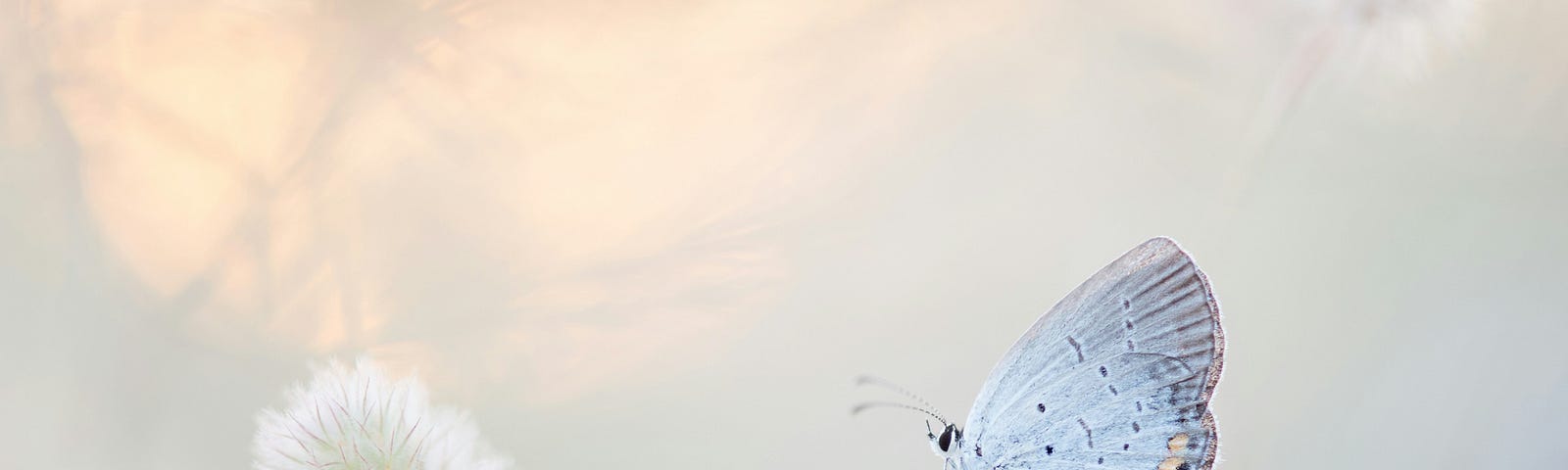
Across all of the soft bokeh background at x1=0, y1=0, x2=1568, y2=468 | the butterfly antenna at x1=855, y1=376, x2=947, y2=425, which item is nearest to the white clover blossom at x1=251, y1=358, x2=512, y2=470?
the soft bokeh background at x1=0, y1=0, x2=1568, y2=468

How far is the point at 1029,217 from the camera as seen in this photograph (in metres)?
0.80

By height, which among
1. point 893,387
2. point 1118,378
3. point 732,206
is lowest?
point 1118,378

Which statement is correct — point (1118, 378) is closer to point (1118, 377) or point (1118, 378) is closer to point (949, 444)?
point (1118, 377)

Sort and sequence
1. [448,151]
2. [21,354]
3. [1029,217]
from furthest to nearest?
[1029,217] < [448,151] < [21,354]

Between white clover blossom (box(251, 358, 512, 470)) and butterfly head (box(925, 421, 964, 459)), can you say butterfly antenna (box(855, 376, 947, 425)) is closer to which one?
butterfly head (box(925, 421, 964, 459))

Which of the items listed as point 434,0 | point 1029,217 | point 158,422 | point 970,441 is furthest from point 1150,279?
point 158,422

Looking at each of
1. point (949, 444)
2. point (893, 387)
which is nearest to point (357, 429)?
point (949, 444)

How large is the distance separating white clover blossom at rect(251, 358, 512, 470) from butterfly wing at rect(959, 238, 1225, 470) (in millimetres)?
282

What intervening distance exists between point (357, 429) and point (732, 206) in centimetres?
34

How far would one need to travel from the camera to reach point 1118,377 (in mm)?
485

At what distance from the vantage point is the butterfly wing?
0.46 m

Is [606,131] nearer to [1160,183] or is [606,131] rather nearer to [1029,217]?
[1029,217]

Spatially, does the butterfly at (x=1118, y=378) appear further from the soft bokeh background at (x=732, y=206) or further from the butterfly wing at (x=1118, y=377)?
the soft bokeh background at (x=732, y=206)

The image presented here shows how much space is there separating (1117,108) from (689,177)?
1.19 ft
